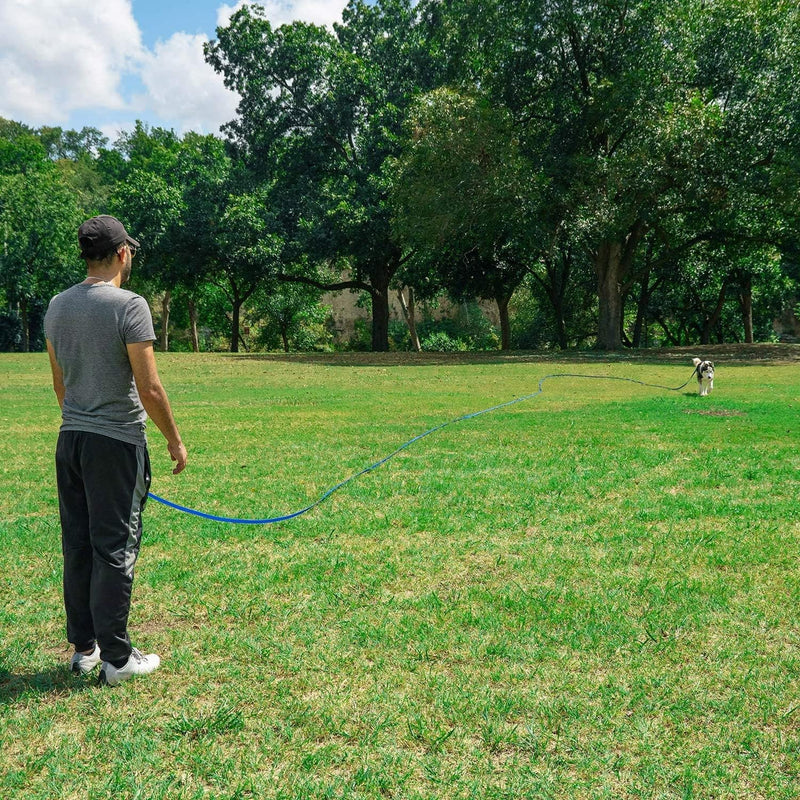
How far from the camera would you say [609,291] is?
31.5m

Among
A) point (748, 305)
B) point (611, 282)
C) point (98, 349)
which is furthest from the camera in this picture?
point (748, 305)

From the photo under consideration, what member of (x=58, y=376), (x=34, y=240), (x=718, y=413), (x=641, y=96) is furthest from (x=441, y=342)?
(x=58, y=376)

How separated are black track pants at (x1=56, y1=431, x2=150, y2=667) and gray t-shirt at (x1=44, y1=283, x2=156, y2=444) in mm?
93

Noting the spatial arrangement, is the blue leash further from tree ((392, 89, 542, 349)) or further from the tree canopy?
the tree canopy

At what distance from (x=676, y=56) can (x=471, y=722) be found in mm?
27949

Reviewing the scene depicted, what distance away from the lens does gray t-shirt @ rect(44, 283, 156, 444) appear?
3355 millimetres

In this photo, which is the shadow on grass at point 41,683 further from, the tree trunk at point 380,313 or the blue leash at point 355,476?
the tree trunk at point 380,313

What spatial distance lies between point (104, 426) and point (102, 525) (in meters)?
0.46

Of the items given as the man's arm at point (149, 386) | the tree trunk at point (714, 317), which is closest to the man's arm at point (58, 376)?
the man's arm at point (149, 386)

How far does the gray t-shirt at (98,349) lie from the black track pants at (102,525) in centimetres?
9

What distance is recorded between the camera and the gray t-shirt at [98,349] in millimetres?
3355

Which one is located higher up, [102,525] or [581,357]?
[581,357]

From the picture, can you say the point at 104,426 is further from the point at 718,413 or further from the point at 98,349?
the point at 718,413

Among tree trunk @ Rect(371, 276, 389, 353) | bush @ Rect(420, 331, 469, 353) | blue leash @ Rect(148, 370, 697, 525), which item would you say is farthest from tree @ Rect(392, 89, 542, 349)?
bush @ Rect(420, 331, 469, 353)
